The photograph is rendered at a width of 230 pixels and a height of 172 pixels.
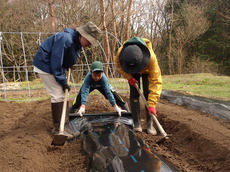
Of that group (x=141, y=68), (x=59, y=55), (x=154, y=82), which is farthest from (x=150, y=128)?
(x=59, y=55)

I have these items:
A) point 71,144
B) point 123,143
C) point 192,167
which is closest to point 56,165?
point 71,144

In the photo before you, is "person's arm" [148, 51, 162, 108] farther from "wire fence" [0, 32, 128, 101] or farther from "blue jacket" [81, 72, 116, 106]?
"wire fence" [0, 32, 128, 101]

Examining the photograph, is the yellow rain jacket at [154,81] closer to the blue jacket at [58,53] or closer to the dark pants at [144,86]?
the dark pants at [144,86]

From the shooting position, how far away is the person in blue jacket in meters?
2.73

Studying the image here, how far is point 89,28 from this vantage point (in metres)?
2.81

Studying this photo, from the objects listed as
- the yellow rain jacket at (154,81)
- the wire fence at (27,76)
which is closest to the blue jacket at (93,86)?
the yellow rain jacket at (154,81)

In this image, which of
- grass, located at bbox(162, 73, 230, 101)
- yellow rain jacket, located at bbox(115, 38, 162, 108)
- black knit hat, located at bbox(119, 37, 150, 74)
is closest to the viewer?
black knit hat, located at bbox(119, 37, 150, 74)

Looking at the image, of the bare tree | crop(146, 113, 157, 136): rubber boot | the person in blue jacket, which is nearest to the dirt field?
crop(146, 113, 157, 136): rubber boot

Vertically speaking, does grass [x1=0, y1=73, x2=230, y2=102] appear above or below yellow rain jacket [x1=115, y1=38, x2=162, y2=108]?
below

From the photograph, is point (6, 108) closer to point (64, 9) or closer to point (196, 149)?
point (196, 149)

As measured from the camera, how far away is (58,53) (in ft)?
8.87

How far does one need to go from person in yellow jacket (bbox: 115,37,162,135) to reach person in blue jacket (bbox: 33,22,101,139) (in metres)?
0.46

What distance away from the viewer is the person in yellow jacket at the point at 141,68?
2709 millimetres

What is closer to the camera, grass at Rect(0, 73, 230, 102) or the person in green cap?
the person in green cap
